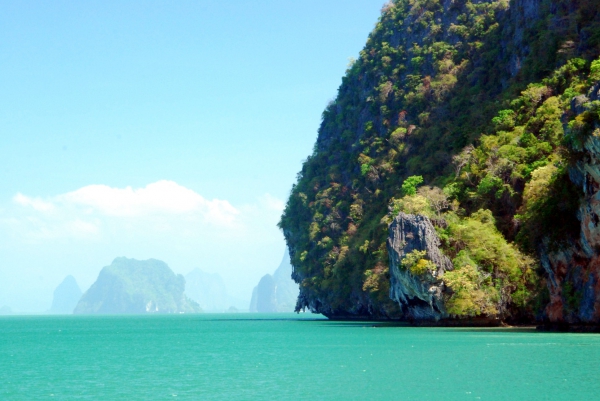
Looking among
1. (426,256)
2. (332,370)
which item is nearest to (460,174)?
(426,256)

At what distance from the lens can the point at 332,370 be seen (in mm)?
31219

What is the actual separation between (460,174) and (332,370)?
41100 mm

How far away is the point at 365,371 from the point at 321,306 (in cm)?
6883

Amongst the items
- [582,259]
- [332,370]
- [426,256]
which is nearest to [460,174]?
[426,256]

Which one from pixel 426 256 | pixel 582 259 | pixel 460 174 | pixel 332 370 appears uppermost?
pixel 460 174

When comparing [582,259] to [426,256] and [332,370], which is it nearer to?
[426,256]

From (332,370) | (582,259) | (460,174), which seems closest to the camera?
(332,370)

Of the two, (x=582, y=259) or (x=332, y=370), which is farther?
(x=582, y=259)

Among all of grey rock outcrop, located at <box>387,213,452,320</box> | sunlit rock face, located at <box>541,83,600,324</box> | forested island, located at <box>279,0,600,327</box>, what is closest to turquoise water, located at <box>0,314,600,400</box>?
sunlit rock face, located at <box>541,83,600,324</box>

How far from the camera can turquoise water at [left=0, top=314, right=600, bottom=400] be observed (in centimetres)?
2478

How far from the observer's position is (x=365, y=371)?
99.5 ft

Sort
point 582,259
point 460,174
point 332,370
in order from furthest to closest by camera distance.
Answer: point 460,174 → point 582,259 → point 332,370

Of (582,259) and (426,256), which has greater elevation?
(426,256)

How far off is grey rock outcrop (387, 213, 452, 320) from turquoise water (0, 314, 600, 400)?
11310 mm
